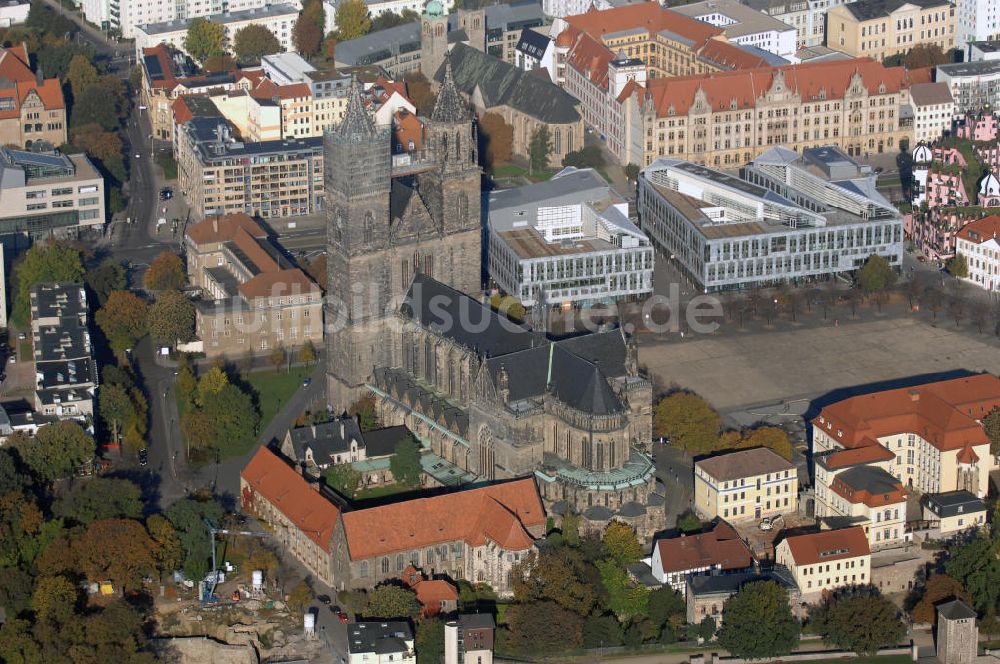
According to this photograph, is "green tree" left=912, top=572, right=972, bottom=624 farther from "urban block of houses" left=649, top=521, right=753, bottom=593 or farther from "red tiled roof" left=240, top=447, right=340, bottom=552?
"red tiled roof" left=240, top=447, right=340, bottom=552

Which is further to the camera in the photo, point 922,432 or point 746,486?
point 922,432

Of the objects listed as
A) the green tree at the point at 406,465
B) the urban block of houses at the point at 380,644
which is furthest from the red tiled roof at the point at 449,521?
the green tree at the point at 406,465

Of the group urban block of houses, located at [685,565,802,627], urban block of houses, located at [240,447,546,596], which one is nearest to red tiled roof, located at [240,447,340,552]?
urban block of houses, located at [240,447,546,596]

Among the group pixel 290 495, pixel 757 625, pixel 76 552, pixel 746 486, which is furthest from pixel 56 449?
pixel 757 625

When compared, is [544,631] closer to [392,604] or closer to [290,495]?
[392,604]

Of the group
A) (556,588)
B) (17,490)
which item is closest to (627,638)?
(556,588)

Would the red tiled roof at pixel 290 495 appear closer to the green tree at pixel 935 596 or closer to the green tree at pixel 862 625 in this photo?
the green tree at pixel 862 625
